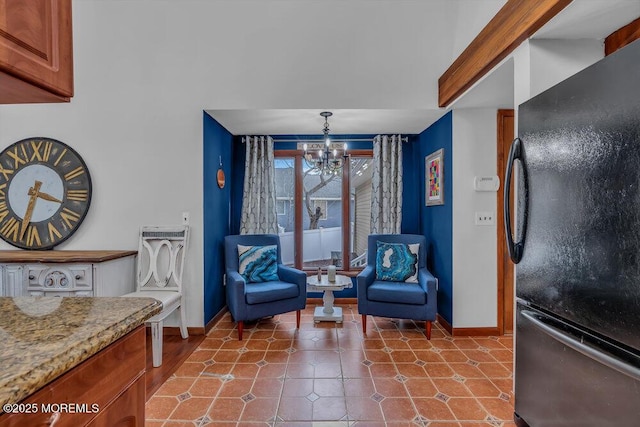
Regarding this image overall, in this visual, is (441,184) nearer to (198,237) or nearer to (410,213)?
(410,213)

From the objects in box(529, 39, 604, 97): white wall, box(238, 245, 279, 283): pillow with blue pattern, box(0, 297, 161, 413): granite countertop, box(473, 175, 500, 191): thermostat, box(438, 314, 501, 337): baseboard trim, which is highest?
box(529, 39, 604, 97): white wall

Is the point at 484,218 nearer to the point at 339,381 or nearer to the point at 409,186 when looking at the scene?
the point at 409,186

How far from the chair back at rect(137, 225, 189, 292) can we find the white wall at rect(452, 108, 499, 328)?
8.64 feet

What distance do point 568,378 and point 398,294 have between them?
72.7 inches

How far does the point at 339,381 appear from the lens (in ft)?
7.68

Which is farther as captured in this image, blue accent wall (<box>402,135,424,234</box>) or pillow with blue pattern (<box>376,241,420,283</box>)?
blue accent wall (<box>402,135,424,234</box>)

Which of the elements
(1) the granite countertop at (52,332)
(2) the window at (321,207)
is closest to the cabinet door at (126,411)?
(1) the granite countertop at (52,332)

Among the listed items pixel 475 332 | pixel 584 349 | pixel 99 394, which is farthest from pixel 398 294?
pixel 99 394

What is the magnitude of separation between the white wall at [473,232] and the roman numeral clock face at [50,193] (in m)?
3.59

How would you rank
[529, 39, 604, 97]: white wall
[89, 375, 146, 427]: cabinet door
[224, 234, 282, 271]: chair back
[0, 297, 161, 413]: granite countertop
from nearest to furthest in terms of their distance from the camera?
[0, 297, 161, 413]: granite countertop, [89, 375, 146, 427]: cabinet door, [529, 39, 604, 97]: white wall, [224, 234, 282, 271]: chair back

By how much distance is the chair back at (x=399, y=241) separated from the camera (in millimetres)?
3513

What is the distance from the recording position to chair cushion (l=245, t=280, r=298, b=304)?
308 cm

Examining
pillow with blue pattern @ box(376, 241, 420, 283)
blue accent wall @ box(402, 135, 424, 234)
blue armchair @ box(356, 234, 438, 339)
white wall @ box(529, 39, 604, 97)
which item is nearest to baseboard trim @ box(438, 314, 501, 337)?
blue armchair @ box(356, 234, 438, 339)

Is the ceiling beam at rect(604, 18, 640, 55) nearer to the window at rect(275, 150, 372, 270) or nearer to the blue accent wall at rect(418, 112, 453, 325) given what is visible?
the blue accent wall at rect(418, 112, 453, 325)
